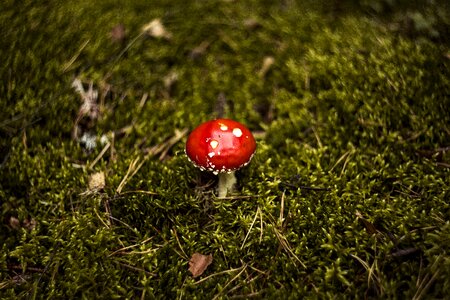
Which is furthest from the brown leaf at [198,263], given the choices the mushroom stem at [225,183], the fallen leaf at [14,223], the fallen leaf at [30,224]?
the fallen leaf at [14,223]

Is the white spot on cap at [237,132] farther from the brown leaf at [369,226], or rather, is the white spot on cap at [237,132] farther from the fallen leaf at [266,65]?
the fallen leaf at [266,65]

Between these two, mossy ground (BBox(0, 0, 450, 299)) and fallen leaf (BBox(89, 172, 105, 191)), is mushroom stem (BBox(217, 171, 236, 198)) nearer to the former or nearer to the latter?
mossy ground (BBox(0, 0, 450, 299))

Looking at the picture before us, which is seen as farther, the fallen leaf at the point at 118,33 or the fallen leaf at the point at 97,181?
the fallen leaf at the point at 118,33

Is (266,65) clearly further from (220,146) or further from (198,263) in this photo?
(198,263)

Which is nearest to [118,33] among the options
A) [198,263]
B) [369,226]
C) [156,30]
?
[156,30]

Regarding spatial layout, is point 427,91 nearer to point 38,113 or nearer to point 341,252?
point 341,252
